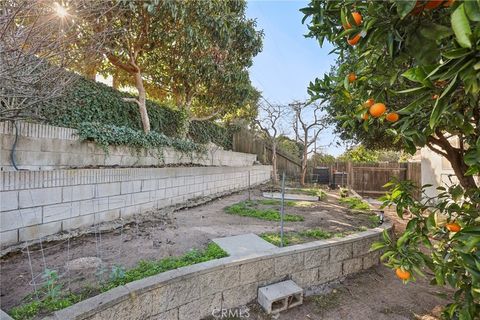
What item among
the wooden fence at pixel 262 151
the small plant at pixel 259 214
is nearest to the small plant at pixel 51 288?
the small plant at pixel 259 214

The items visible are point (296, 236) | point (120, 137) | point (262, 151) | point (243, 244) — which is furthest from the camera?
point (262, 151)

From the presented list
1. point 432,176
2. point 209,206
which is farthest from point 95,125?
point 432,176

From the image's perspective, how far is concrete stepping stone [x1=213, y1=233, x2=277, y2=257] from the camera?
113 inches

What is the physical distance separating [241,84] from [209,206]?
379cm

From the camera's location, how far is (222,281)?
2.48 meters

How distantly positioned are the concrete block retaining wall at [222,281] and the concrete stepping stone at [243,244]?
158 millimetres

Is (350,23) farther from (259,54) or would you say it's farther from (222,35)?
(259,54)

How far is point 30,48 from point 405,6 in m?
3.12

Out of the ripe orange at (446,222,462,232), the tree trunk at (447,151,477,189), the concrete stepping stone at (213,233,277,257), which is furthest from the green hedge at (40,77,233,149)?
the tree trunk at (447,151,477,189)

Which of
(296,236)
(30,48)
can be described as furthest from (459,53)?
(30,48)

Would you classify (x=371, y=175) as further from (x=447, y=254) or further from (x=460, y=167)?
(x=447, y=254)

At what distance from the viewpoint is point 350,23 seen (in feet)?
3.75

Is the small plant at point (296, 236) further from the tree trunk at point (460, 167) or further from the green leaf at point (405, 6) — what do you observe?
the green leaf at point (405, 6)

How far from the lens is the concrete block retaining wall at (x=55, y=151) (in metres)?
2.96
